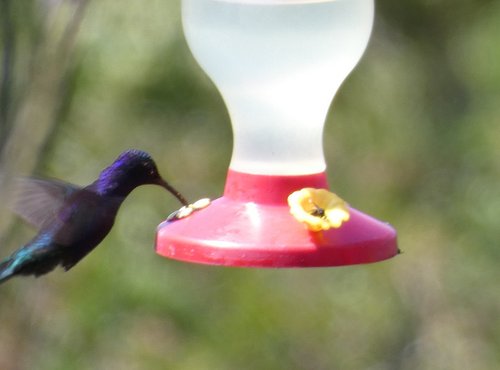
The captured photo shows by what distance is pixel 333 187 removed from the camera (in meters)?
6.40

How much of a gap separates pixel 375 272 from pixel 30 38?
3368mm

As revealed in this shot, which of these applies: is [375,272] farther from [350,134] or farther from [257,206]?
[257,206]

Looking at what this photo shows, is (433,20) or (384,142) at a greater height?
(433,20)

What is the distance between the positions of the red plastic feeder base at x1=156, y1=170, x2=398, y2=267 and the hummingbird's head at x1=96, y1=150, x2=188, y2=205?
279 millimetres

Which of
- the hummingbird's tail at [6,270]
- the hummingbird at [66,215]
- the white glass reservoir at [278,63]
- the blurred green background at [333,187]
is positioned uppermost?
the white glass reservoir at [278,63]

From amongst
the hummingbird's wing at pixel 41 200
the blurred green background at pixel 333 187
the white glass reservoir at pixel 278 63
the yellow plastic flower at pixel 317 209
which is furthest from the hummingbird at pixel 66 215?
the blurred green background at pixel 333 187

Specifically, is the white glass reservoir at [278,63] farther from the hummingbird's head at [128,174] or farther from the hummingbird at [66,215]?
the hummingbird at [66,215]

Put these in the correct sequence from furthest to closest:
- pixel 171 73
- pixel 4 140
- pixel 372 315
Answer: pixel 372 315, pixel 171 73, pixel 4 140

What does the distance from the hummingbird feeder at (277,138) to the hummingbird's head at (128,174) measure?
0.79 feet

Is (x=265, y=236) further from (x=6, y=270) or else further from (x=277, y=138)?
(x=6, y=270)

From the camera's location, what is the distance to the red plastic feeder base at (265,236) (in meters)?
2.84

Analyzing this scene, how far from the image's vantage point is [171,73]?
5.80 m

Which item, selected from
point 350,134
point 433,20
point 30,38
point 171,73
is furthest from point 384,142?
point 30,38

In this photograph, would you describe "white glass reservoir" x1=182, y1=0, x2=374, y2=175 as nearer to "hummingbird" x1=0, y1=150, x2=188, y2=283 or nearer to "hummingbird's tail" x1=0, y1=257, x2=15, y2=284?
"hummingbird" x1=0, y1=150, x2=188, y2=283
